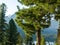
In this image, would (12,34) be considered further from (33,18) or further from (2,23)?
(33,18)

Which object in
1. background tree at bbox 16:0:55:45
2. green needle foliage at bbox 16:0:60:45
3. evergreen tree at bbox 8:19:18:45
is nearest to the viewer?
green needle foliage at bbox 16:0:60:45

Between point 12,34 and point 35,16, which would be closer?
point 35,16

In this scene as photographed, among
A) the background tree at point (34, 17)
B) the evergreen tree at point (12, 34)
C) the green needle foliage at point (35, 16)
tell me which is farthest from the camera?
the evergreen tree at point (12, 34)

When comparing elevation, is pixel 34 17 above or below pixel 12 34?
above

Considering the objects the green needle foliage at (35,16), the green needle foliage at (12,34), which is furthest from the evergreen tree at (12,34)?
the green needle foliage at (35,16)

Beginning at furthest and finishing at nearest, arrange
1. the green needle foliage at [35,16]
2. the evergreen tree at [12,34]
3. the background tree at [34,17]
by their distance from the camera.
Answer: the evergreen tree at [12,34] → the background tree at [34,17] → the green needle foliage at [35,16]

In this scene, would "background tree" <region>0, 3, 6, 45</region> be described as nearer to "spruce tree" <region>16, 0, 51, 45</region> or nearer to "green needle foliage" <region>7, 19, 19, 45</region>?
"green needle foliage" <region>7, 19, 19, 45</region>

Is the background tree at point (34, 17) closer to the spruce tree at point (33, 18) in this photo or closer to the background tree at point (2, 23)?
the spruce tree at point (33, 18)

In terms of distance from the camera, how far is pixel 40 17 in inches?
1398

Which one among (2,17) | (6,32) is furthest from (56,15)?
(2,17)

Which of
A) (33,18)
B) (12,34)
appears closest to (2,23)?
(12,34)

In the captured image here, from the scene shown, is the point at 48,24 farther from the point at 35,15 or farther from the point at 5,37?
the point at 5,37

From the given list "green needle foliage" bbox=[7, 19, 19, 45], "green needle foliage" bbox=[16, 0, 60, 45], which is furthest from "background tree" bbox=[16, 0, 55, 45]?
"green needle foliage" bbox=[7, 19, 19, 45]

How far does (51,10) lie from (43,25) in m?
3.40
